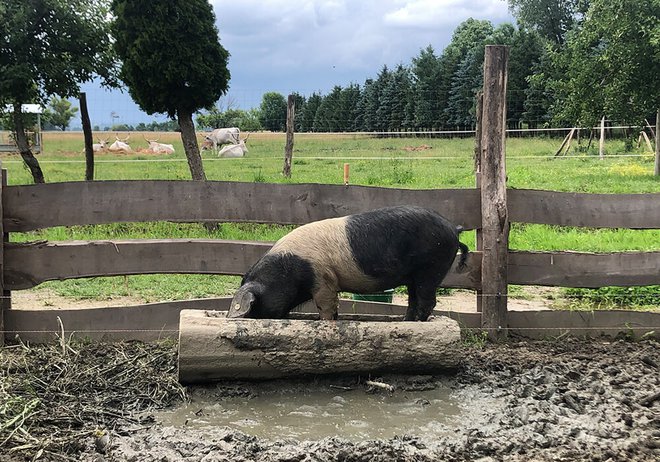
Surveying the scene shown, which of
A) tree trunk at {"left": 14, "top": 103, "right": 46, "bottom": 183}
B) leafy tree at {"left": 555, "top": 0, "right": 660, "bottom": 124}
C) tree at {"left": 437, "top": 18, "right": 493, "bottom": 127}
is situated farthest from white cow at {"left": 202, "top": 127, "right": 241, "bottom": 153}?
tree trunk at {"left": 14, "top": 103, "right": 46, "bottom": 183}

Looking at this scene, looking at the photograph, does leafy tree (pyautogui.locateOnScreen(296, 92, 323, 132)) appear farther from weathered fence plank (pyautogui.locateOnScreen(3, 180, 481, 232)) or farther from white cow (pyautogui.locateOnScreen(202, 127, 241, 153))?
weathered fence plank (pyautogui.locateOnScreen(3, 180, 481, 232))

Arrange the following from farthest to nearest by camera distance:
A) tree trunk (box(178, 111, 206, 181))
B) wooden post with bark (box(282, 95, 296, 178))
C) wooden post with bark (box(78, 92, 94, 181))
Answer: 1. wooden post with bark (box(282, 95, 296, 178))
2. wooden post with bark (box(78, 92, 94, 181))
3. tree trunk (box(178, 111, 206, 181))

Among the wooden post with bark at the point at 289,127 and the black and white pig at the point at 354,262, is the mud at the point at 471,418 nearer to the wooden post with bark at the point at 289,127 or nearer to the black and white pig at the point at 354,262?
the black and white pig at the point at 354,262

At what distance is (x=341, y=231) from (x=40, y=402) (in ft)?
6.94

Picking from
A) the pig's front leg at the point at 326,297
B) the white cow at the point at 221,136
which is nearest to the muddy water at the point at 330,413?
the pig's front leg at the point at 326,297

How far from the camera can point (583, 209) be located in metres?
5.19

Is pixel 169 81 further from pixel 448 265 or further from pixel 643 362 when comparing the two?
pixel 643 362

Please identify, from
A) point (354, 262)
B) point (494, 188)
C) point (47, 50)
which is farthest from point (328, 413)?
point (47, 50)

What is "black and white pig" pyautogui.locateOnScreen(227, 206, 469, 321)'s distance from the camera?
430cm

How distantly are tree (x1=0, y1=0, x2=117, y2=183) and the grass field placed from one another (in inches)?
87.9

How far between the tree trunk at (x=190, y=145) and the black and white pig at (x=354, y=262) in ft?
16.0

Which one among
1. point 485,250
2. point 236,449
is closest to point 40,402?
point 236,449

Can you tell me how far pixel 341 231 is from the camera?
445cm

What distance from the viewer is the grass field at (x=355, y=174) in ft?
23.0
